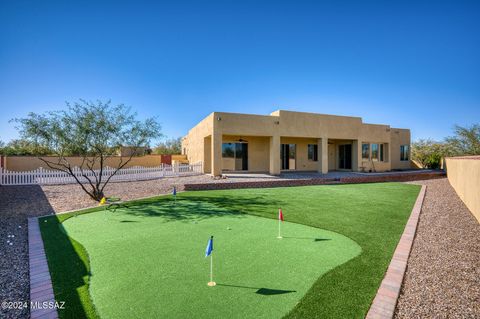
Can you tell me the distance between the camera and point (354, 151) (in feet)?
75.3

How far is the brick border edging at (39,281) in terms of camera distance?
9.60ft

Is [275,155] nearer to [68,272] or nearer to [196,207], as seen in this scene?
[196,207]

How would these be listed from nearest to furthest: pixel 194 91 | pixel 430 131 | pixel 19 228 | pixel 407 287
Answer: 1. pixel 407 287
2. pixel 19 228
3. pixel 194 91
4. pixel 430 131

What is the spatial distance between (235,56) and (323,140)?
989 cm

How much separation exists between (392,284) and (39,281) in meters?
5.16

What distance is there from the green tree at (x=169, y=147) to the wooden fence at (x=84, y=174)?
92.0ft

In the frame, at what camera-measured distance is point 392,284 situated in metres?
3.55

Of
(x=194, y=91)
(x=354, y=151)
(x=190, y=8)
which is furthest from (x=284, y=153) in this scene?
(x=190, y=8)

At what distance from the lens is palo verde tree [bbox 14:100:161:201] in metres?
9.98

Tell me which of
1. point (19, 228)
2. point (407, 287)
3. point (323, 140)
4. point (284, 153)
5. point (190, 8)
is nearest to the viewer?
point (407, 287)

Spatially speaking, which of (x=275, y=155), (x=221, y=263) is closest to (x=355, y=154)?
(x=275, y=155)

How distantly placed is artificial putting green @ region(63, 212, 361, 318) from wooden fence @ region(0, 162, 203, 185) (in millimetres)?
9322

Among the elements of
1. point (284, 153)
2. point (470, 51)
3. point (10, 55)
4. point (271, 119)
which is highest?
point (470, 51)

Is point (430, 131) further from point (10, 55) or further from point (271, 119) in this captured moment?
point (10, 55)
